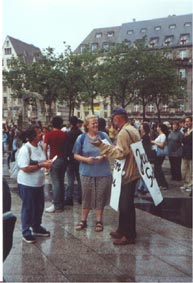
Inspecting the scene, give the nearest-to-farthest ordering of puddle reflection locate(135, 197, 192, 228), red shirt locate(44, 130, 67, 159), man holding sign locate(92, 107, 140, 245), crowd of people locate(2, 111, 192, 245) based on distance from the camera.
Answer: man holding sign locate(92, 107, 140, 245) < crowd of people locate(2, 111, 192, 245) < puddle reflection locate(135, 197, 192, 228) < red shirt locate(44, 130, 67, 159)

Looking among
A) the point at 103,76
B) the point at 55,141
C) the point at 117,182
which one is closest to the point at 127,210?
the point at 117,182

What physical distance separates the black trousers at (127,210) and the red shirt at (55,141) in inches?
102

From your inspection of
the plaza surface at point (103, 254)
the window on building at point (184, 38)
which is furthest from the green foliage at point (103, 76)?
the window on building at point (184, 38)

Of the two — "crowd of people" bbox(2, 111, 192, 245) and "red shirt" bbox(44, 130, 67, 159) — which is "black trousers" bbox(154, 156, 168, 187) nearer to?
"crowd of people" bbox(2, 111, 192, 245)

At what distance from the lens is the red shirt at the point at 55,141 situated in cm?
841

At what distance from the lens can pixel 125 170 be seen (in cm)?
603

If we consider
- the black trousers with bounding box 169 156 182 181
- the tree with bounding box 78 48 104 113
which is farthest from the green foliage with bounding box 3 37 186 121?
the black trousers with bounding box 169 156 182 181

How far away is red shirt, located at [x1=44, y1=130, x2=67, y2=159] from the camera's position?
841cm

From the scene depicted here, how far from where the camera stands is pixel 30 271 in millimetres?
4902

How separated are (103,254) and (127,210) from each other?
0.74 m

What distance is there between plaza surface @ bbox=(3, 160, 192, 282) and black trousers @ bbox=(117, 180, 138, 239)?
0.68ft

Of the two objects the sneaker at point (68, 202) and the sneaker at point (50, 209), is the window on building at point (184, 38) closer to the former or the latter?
the sneaker at point (68, 202)

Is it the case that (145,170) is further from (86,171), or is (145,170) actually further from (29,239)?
(29,239)

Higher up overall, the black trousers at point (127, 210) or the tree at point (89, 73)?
the tree at point (89, 73)
